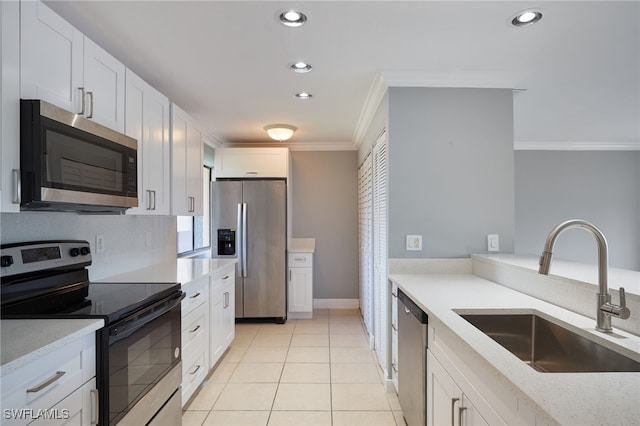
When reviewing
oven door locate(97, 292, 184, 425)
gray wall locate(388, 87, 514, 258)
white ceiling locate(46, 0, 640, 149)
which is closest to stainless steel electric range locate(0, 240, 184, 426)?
oven door locate(97, 292, 184, 425)

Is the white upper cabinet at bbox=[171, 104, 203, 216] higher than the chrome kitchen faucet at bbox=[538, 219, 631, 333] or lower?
higher

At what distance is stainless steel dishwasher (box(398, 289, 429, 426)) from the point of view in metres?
1.79

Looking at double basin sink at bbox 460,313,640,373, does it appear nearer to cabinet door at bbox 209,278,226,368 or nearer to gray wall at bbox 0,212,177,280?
cabinet door at bbox 209,278,226,368

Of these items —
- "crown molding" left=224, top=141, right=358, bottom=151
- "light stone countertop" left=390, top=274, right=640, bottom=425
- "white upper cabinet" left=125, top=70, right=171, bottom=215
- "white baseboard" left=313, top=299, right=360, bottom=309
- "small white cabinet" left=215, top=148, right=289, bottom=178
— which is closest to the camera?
"light stone countertop" left=390, top=274, right=640, bottom=425

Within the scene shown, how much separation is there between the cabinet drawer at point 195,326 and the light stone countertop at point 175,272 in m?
0.25

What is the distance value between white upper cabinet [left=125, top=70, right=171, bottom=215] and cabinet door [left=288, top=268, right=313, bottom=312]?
2166mm

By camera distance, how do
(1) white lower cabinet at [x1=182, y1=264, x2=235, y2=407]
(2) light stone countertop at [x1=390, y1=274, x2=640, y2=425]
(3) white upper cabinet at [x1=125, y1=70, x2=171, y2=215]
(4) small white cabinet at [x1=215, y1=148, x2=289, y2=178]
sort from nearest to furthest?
(2) light stone countertop at [x1=390, y1=274, x2=640, y2=425], (3) white upper cabinet at [x1=125, y1=70, x2=171, y2=215], (1) white lower cabinet at [x1=182, y1=264, x2=235, y2=407], (4) small white cabinet at [x1=215, y1=148, x2=289, y2=178]

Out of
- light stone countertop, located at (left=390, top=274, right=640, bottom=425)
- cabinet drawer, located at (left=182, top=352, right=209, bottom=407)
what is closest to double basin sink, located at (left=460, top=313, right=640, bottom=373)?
light stone countertop, located at (left=390, top=274, right=640, bottom=425)

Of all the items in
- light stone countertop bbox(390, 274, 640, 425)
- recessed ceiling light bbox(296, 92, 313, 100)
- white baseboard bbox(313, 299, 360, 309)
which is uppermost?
recessed ceiling light bbox(296, 92, 313, 100)

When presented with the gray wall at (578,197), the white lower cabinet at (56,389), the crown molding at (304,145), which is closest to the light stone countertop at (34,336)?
the white lower cabinet at (56,389)

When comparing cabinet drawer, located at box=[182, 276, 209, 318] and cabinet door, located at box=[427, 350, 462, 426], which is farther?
cabinet drawer, located at box=[182, 276, 209, 318]

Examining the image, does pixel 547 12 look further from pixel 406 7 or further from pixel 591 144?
pixel 591 144

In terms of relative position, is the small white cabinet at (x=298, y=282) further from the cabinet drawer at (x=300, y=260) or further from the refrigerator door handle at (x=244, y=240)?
the refrigerator door handle at (x=244, y=240)

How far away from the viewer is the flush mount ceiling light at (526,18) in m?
1.77
